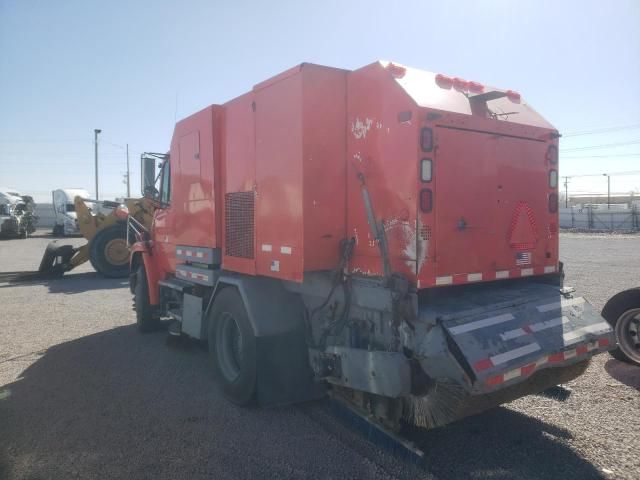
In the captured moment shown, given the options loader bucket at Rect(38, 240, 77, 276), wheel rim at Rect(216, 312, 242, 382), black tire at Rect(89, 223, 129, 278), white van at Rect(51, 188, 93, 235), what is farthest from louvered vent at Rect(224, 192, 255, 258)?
white van at Rect(51, 188, 93, 235)

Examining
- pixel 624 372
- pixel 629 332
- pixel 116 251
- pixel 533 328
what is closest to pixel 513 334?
pixel 533 328

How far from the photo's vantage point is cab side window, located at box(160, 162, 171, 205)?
7207 millimetres

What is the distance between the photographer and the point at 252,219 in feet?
16.2

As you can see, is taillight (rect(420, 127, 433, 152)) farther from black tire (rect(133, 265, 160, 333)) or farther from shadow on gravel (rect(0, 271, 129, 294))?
shadow on gravel (rect(0, 271, 129, 294))

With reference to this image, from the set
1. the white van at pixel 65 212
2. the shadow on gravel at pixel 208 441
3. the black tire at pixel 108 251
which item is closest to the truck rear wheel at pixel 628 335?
the shadow on gravel at pixel 208 441

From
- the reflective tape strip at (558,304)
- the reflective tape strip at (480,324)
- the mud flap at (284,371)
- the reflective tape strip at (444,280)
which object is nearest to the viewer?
the reflective tape strip at (480,324)

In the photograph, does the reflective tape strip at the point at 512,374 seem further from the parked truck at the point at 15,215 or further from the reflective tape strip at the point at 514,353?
the parked truck at the point at 15,215

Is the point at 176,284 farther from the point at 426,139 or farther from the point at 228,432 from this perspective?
the point at 426,139

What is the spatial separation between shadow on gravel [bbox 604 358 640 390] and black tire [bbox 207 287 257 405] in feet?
12.7

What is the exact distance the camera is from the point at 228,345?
5.28 m

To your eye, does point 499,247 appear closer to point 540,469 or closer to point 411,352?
point 411,352

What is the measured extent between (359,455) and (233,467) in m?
0.95

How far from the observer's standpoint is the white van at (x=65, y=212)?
111 feet

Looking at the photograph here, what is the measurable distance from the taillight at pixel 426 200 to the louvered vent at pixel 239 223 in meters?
1.90
